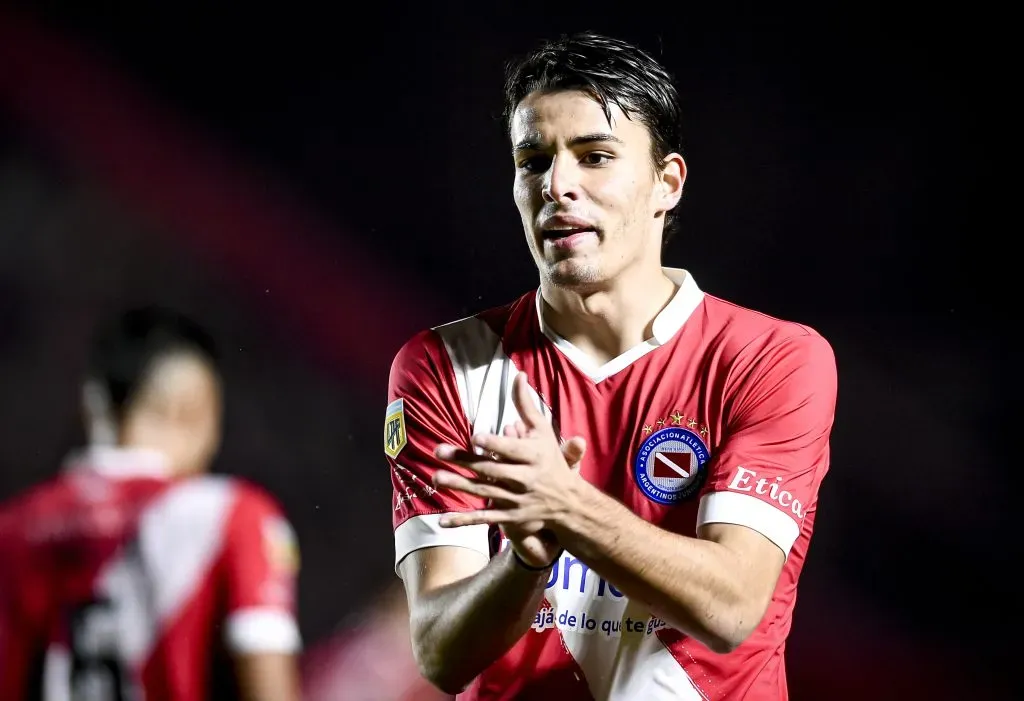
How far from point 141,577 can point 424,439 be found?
582mm

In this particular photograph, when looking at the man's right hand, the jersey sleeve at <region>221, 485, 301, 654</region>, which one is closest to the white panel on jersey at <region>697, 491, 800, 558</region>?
the man's right hand

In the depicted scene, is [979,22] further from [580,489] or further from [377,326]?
[580,489]

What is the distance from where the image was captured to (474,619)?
4.76 ft

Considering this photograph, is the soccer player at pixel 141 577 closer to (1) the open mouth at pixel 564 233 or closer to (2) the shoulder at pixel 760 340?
(1) the open mouth at pixel 564 233

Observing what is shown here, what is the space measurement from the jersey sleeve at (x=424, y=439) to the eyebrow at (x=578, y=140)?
334 mm

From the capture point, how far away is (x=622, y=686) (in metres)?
1.60

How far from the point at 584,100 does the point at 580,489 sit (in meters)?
0.71

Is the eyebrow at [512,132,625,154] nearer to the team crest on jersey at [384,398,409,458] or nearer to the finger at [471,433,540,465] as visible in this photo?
the team crest on jersey at [384,398,409,458]

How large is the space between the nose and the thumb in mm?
502

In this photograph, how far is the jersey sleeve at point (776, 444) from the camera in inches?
60.2

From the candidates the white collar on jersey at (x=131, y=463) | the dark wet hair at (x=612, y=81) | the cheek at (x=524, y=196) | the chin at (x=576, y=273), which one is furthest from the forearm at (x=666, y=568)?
the white collar on jersey at (x=131, y=463)

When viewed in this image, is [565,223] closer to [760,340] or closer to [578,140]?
[578,140]

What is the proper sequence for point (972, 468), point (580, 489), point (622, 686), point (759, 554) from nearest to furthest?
point (580, 489) → point (759, 554) → point (622, 686) → point (972, 468)

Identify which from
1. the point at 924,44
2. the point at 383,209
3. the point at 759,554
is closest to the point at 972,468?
the point at 924,44
